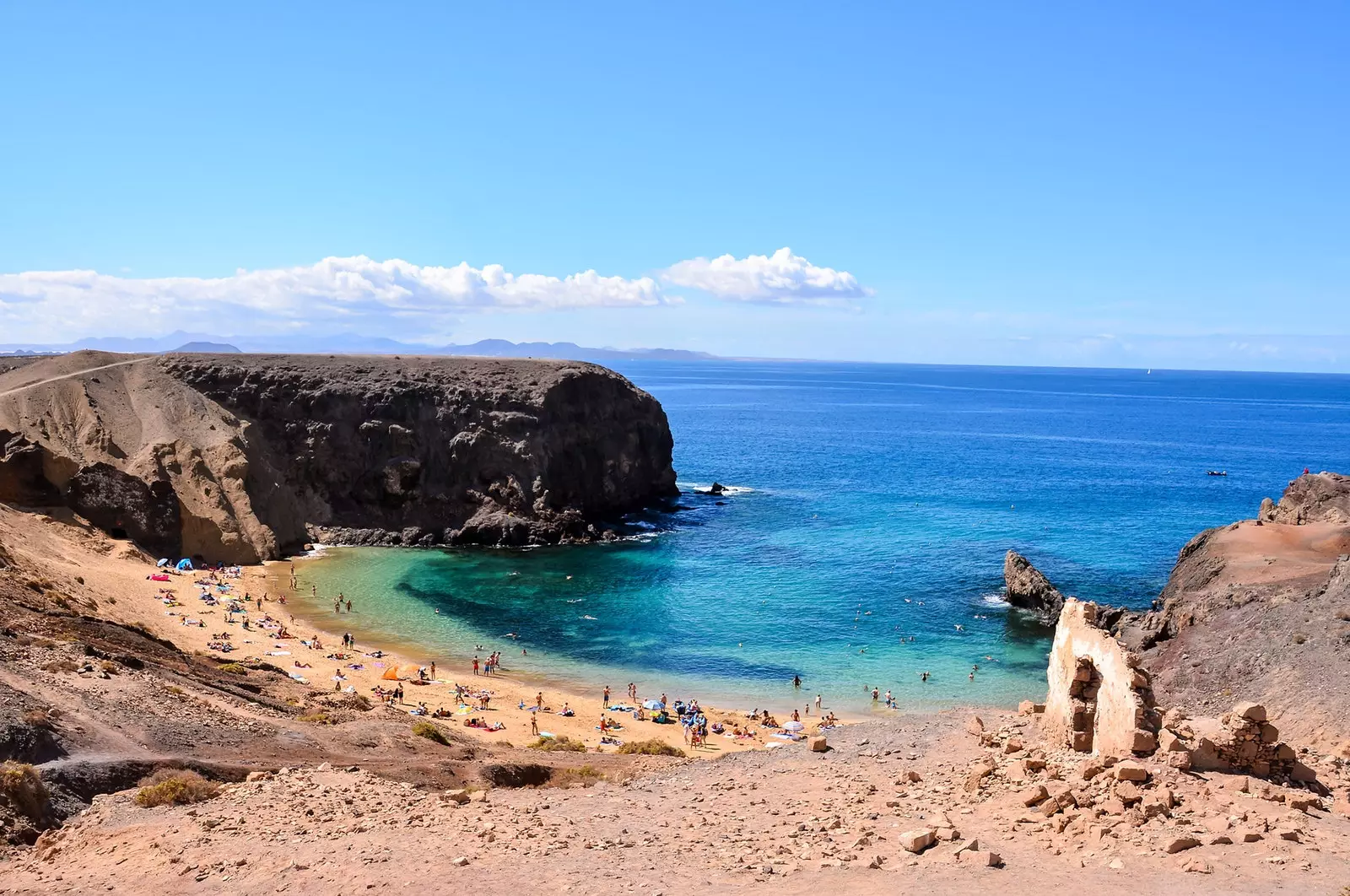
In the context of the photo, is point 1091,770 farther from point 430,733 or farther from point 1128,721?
point 430,733

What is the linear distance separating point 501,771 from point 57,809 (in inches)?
392

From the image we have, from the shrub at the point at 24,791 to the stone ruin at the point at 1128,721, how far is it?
74.2ft

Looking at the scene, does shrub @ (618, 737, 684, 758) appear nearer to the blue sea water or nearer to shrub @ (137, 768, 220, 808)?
the blue sea water

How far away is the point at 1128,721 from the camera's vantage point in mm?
19734

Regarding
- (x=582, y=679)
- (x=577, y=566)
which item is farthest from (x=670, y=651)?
(x=577, y=566)

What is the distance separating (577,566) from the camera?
61.3 metres

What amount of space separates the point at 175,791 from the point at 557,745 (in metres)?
14.1

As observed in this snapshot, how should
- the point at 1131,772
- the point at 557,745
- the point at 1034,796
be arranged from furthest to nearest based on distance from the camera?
the point at 557,745 < the point at 1034,796 < the point at 1131,772

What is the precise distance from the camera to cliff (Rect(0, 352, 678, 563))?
192 ft

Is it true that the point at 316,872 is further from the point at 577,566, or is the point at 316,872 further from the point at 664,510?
the point at 664,510

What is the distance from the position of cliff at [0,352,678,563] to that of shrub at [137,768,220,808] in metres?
41.8

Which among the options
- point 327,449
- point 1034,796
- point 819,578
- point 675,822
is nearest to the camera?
point 1034,796

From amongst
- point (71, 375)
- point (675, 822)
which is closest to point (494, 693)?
point (675, 822)

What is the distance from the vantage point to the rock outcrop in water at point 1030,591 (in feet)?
163
